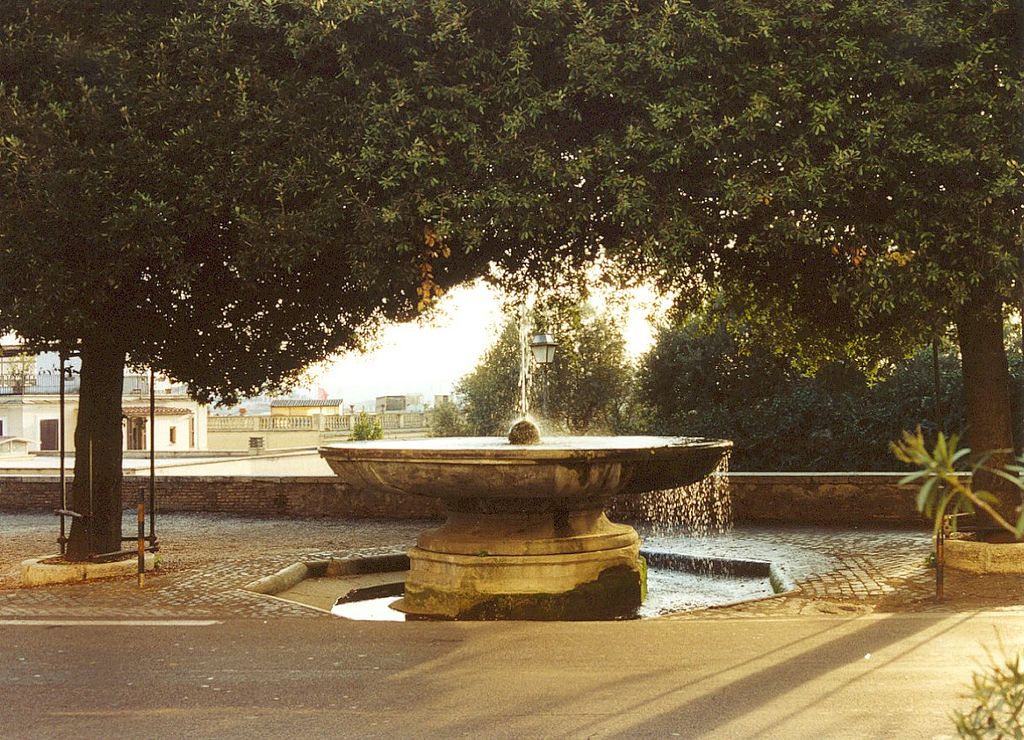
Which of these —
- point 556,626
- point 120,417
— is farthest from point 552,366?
Result: point 556,626

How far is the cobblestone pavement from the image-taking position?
9.14 meters

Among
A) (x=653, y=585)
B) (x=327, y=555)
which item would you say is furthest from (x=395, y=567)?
(x=653, y=585)

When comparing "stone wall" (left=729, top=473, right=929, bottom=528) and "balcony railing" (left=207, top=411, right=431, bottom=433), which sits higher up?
"balcony railing" (left=207, top=411, right=431, bottom=433)

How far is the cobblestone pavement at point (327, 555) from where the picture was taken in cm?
914

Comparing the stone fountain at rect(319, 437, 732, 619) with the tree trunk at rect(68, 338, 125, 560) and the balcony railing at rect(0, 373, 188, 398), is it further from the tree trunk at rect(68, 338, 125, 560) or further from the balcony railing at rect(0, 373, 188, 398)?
the balcony railing at rect(0, 373, 188, 398)

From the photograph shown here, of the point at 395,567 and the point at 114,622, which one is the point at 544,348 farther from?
the point at 114,622

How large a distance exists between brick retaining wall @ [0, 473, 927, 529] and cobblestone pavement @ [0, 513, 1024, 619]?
737 millimetres

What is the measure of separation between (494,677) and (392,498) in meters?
11.2

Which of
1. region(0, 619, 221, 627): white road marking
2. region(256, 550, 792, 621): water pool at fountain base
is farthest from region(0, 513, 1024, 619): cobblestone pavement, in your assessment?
region(256, 550, 792, 621): water pool at fountain base

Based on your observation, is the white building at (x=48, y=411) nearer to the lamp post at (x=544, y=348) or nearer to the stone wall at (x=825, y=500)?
the lamp post at (x=544, y=348)

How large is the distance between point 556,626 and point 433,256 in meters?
3.44

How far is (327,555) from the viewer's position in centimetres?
1285

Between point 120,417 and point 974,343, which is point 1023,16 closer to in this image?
point 974,343

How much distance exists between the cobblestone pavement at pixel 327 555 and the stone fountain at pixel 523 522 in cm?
103
